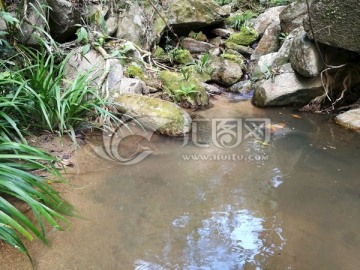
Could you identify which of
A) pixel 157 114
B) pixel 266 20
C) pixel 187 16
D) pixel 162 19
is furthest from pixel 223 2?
pixel 157 114

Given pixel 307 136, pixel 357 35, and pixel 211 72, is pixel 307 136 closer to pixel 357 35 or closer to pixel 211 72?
pixel 357 35

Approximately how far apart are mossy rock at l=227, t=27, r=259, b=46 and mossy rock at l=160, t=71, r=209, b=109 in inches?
110

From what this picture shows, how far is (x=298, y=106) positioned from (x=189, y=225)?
129 inches

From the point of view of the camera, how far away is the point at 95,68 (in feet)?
13.1

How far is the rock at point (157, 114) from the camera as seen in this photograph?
11.9ft

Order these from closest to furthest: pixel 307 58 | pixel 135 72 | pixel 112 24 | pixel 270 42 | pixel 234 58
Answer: pixel 307 58 < pixel 135 72 < pixel 112 24 < pixel 234 58 < pixel 270 42

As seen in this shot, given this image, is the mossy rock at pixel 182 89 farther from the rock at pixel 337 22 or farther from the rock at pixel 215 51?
the rock at pixel 215 51

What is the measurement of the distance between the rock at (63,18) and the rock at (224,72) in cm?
251

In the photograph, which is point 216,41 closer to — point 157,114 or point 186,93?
point 186,93

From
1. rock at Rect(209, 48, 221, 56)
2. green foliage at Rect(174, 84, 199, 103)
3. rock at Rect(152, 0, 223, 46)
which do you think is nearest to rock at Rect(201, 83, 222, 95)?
green foliage at Rect(174, 84, 199, 103)

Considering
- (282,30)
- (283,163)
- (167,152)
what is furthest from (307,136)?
(282,30)

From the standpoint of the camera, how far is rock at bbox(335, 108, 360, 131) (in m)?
3.94

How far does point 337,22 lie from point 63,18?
3401mm

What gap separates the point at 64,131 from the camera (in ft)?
10.1
